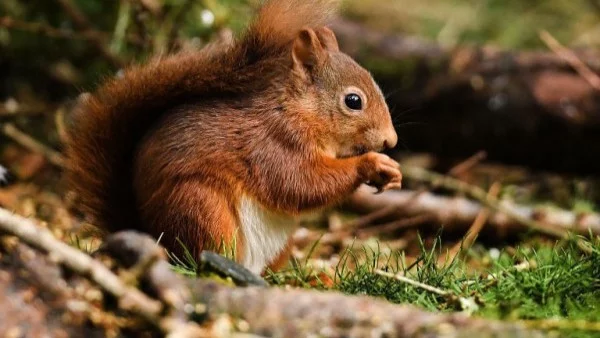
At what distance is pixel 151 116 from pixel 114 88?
14 centimetres

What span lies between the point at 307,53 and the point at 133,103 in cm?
58

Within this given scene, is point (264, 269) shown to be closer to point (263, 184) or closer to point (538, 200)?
point (263, 184)

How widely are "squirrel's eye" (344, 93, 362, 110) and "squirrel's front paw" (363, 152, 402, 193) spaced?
0.76ft

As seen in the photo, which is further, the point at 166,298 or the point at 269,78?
the point at 269,78

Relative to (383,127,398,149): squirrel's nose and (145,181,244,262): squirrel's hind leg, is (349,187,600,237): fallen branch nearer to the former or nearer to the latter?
(383,127,398,149): squirrel's nose

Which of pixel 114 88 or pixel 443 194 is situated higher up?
pixel 114 88

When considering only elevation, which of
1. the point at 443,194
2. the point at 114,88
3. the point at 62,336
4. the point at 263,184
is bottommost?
the point at 443,194

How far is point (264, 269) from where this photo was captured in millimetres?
2586

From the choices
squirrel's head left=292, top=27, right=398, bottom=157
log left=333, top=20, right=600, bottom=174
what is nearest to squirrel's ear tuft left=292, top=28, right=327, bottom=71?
squirrel's head left=292, top=27, right=398, bottom=157

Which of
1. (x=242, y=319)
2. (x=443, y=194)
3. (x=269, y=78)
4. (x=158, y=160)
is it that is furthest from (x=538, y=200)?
(x=242, y=319)

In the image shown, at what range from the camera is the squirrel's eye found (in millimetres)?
2752

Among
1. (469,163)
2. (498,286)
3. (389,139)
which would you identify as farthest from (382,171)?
(469,163)

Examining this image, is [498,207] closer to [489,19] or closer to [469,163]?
[469,163]

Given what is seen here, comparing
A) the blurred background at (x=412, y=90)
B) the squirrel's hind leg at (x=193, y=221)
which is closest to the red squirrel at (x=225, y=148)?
the squirrel's hind leg at (x=193, y=221)
